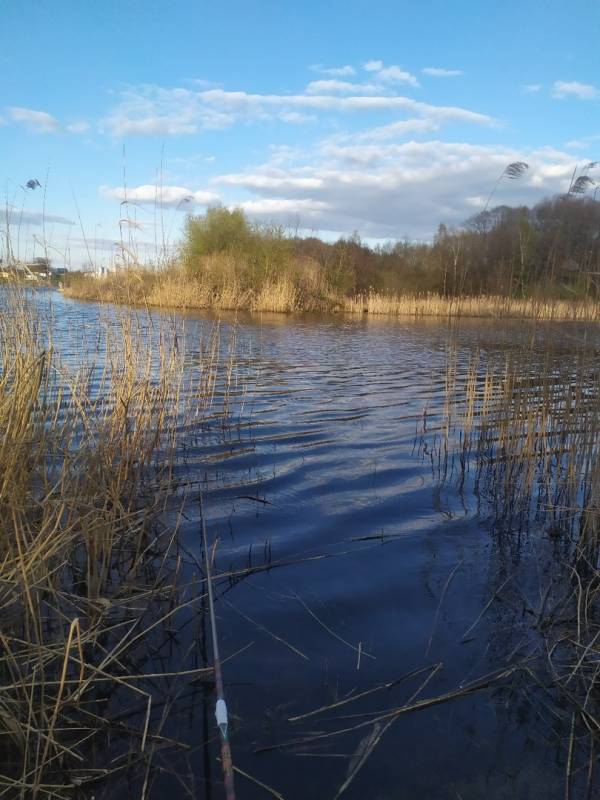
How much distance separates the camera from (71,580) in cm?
248

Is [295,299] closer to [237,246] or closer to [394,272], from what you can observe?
[237,246]

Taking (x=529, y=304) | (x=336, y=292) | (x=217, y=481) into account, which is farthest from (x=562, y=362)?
(x=336, y=292)

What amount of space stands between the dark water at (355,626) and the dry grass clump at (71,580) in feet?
0.59

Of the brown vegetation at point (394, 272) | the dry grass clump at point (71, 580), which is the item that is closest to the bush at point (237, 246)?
the brown vegetation at point (394, 272)

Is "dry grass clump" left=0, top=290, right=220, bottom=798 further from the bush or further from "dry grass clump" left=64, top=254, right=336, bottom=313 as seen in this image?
the bush

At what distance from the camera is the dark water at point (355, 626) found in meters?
1.67

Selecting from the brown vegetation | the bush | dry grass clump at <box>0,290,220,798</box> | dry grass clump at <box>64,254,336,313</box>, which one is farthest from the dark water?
the bush

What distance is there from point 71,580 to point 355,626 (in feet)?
4.21

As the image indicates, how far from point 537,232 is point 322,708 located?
391 centimetres

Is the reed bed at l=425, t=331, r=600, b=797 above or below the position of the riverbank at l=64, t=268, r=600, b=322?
below

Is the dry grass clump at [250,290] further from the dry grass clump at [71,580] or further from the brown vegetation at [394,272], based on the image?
the dry grass clump at [71,580]

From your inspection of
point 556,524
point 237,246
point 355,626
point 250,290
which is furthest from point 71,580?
point 237,246

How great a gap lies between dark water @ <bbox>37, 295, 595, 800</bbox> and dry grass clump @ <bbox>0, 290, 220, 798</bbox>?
180 mm

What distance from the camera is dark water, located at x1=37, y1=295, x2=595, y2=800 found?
167 centimetres
